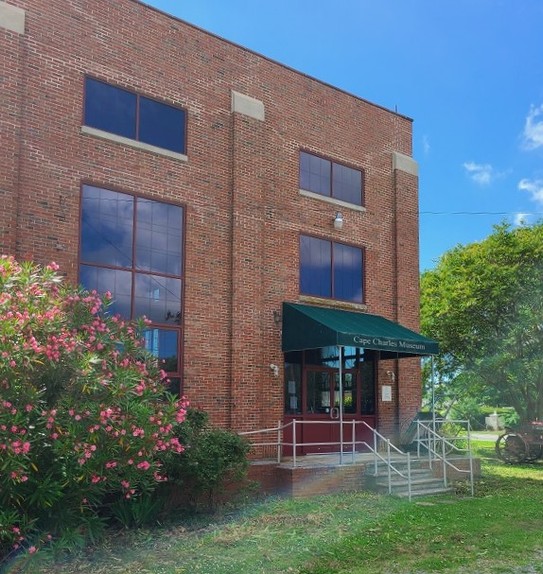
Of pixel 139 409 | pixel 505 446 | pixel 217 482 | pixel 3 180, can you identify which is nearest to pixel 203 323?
pixel 217 482

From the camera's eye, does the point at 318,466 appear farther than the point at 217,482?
Yes

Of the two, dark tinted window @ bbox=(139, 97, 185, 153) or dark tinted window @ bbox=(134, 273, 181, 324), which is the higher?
dark tinted window @ bbox=(139, 97, 185, 153)

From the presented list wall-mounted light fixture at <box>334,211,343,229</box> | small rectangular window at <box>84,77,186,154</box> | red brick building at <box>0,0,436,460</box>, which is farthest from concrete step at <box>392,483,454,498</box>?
small rectangular window at <box>84,77,186,154</box>

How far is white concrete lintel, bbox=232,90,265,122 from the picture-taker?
622 inches

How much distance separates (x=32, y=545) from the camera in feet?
28.6

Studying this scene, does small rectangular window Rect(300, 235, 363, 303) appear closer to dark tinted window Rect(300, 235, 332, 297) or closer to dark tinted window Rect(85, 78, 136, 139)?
dark tinted window Rect(300, 235, 332, 297)

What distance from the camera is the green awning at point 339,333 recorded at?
14875 millimetres


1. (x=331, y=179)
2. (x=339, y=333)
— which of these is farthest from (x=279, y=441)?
(x=331, y=179)

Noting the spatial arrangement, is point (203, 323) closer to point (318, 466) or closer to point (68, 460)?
point (318, 466)

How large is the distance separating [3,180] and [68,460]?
598 cm

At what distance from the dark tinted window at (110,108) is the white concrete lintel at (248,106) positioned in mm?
2585

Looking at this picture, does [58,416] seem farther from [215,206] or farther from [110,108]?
[215,206]

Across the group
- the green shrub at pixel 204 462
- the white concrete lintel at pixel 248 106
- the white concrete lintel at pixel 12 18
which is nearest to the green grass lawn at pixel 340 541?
the green shrub at pixel 204 462

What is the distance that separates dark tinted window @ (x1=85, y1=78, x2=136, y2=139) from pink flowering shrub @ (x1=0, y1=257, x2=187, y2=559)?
5.13 meters
